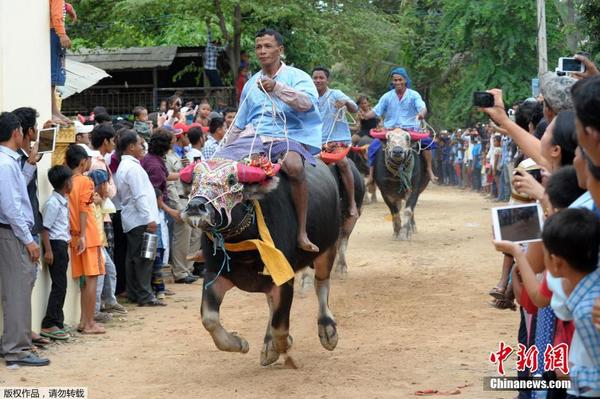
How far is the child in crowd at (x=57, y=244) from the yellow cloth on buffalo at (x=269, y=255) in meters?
2.26

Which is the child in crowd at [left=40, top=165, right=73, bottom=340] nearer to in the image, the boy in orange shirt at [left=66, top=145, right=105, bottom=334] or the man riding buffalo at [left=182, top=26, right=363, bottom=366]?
the boy in orange shirt at [left=66, top=145, right=105, bottom=334]

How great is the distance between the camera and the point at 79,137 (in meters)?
11.2

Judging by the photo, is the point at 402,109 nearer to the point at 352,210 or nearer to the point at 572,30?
the point at 352,210

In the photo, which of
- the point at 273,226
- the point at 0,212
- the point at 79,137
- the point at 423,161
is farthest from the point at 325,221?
the point at 423,161

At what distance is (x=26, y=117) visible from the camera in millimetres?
8359

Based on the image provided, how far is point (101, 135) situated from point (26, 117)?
8.65 ft

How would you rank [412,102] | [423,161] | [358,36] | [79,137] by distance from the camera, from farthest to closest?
[358,36]
[423,161]
[412,102]
[79,137]

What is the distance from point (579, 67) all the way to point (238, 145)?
2.84m

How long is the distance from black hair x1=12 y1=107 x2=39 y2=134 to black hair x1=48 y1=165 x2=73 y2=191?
34.2 inches

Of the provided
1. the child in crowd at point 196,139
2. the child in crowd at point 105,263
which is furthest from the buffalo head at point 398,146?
the child in crowd at point 105,263

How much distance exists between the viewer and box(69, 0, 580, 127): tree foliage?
79.3ft

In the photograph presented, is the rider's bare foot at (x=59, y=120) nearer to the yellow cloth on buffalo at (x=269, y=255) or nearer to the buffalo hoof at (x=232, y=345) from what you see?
the yellow cloth on buffalo at (x=269, y=255)

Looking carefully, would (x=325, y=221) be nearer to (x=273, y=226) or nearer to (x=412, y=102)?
(x=273, y=226)

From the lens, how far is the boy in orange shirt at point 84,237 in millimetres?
9625
